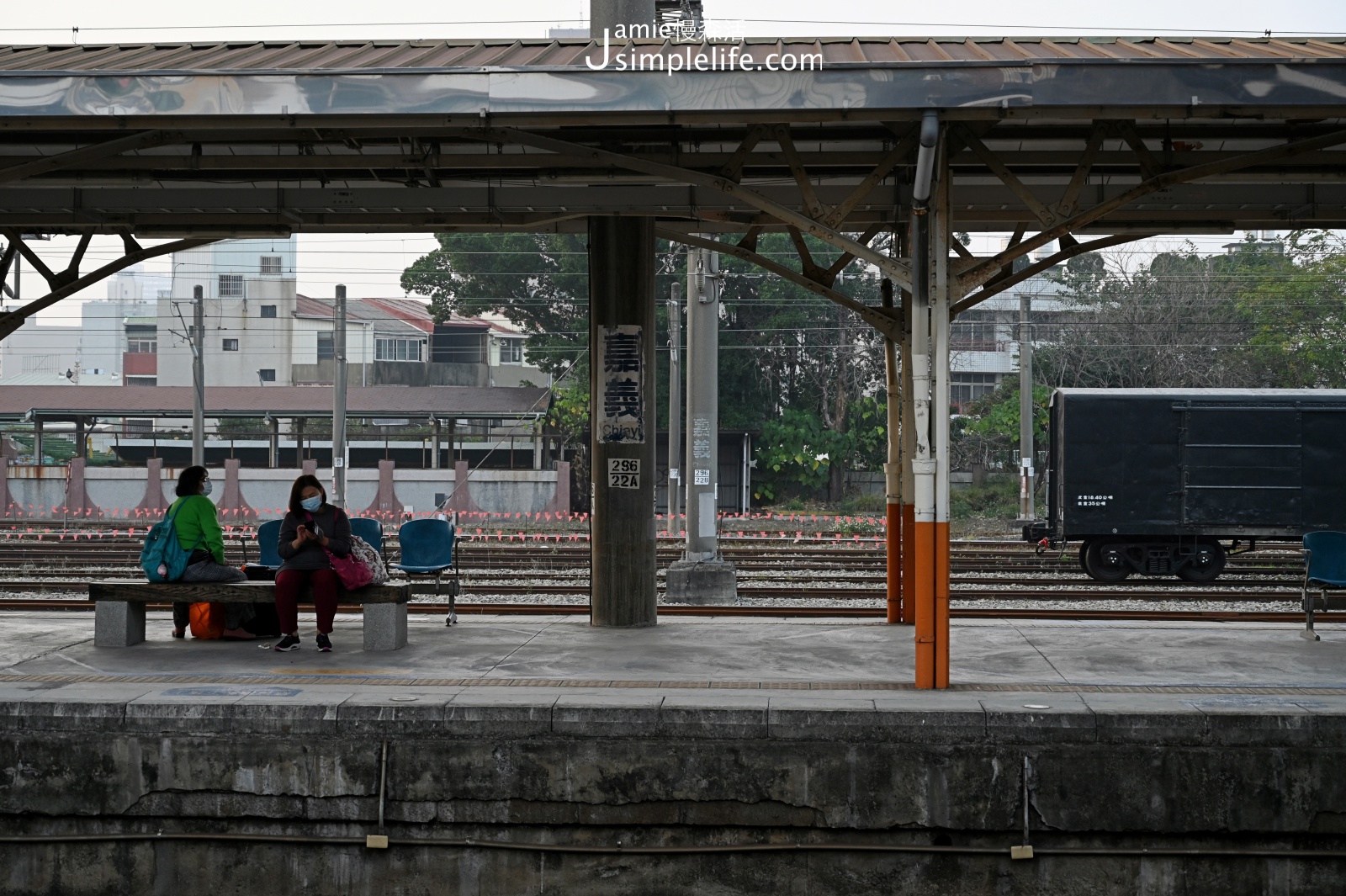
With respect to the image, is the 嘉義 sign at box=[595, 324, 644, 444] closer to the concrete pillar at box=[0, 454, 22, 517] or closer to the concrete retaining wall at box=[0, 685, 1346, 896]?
the concrete retaining wall at box=[0, 685, 1346, 896]

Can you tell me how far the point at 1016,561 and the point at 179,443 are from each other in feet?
106

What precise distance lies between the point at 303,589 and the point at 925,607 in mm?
4575

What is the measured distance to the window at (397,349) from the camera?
193 ft

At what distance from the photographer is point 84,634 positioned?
10.7 metres

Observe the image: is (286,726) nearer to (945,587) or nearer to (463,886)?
(463,886)

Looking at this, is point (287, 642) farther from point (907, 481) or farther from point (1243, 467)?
point (1243, 467)

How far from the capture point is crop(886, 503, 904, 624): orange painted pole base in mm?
11609

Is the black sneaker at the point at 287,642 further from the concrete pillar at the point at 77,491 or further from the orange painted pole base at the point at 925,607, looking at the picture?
the concrete pillar at the point at 77,491

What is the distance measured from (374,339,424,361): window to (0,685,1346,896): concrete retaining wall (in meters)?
52.1

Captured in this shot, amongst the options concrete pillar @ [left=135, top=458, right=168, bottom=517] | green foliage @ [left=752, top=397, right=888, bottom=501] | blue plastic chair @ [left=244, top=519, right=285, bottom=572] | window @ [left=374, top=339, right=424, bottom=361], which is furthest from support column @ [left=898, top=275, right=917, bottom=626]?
window @ [left=374, top=339, right=424, bottom=361]

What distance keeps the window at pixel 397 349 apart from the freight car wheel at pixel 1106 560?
43492mm

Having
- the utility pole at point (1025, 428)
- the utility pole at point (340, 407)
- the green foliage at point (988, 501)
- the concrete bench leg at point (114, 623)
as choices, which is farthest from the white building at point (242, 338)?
the concrete bench leg at point (114, 623)

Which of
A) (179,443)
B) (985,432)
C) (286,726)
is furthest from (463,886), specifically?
(179,443)

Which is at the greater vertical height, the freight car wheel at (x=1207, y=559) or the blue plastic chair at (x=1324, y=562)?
the blue plastic chair at (x=1324, y=562)
